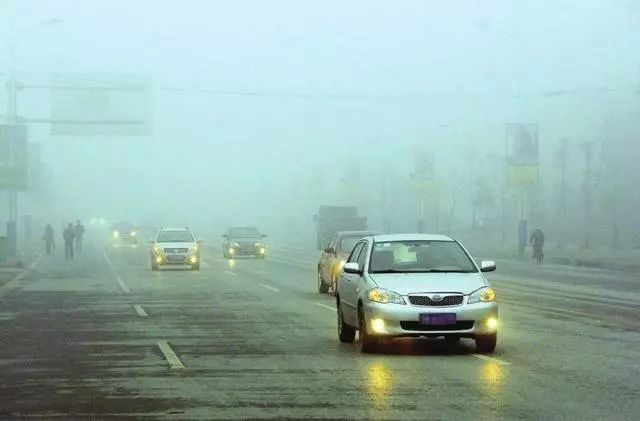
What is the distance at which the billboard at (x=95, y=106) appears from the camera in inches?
1848

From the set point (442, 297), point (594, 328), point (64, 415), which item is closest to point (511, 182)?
point (594, 328)

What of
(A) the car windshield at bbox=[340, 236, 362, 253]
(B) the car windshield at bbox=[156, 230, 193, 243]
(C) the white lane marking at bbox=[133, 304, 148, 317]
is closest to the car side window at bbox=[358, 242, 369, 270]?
(C) the white lane marking at bbox=[133, 304, 148, 317]

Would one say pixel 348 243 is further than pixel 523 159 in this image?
No

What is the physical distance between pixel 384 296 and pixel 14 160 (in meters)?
45.5

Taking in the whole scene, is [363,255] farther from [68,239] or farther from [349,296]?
[68,239]

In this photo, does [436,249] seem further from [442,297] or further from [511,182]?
[511,182]

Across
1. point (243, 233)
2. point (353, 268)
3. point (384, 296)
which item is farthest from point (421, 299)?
point (243, 233)

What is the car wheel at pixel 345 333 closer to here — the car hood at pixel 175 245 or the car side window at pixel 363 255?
the car side window at pixel 363 255

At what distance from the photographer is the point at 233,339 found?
1772cm

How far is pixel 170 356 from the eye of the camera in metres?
15.4

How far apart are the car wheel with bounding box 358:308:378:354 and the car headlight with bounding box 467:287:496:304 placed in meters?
1.30

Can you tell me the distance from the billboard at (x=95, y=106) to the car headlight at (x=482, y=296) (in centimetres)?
3360

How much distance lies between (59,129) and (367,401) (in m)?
37.8

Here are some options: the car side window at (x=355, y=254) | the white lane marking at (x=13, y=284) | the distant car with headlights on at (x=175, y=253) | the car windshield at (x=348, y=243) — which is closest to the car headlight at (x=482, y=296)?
the car side window at (x=355, y=254)
